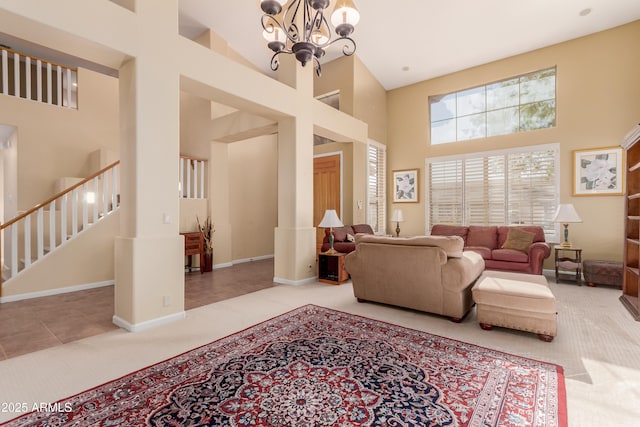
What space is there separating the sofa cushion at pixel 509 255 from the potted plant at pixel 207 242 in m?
5.43

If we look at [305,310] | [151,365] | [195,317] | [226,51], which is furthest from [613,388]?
[226,51]

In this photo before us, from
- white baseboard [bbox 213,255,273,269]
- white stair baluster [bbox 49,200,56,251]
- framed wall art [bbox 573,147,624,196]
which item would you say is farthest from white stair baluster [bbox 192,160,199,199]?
framed wall art [bbox 573,147,624,196]

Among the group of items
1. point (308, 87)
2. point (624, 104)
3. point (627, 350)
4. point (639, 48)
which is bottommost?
point (627, 350)

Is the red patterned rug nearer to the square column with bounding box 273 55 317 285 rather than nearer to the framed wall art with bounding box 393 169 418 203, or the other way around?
the square column with bounding box 273 55 317 285

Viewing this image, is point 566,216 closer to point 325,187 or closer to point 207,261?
point 325,187

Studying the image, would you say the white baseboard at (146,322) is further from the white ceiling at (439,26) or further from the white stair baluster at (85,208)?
the white ceiling at (439,26)

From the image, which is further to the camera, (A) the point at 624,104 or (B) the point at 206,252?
(B) the point at 206,252

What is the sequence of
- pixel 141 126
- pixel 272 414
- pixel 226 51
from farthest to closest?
pixel 226 51, pixel 141 126, pixel 272 414

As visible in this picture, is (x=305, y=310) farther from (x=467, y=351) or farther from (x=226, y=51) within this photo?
(x=226, y=51)

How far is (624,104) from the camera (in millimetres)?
5246

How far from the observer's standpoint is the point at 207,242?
20.4ft

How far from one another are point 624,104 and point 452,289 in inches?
199

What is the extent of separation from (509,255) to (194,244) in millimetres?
5828

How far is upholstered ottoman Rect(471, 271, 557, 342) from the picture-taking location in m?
2.79
